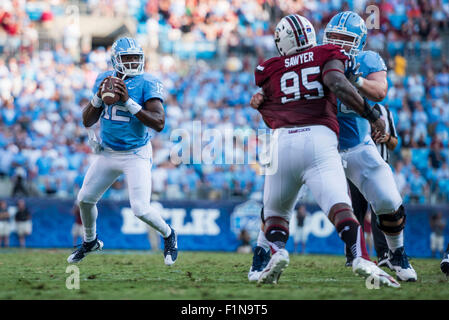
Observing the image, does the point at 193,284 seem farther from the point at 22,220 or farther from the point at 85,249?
the point at 22,220

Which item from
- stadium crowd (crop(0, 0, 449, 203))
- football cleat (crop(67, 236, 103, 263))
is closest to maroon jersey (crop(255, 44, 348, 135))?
football cleat (crop(67, 236, 103, 263))

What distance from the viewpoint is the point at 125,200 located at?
14.8 metres

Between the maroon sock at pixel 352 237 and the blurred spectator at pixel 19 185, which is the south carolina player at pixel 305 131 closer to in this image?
the maroon sock at pixel 352 237

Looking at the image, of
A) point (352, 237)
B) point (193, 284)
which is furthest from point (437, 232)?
point (352, 237)

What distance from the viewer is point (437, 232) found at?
45.7ft

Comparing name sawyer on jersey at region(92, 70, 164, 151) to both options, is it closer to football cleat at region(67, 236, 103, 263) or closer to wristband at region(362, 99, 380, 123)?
football cleat at region(67, 236, 103, 263)

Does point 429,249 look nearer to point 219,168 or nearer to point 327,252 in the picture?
point 327,252

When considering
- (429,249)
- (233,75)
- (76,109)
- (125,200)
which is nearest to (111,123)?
(125,200)

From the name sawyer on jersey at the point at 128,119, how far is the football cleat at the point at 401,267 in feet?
9.25

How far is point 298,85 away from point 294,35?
42 centimetres

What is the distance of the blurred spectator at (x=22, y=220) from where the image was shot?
14531 millimetres

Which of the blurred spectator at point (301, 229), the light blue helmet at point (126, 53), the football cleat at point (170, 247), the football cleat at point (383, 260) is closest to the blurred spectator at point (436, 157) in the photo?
the blurred spectator at point (301, 229)

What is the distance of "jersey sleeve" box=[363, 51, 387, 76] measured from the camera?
6.26m

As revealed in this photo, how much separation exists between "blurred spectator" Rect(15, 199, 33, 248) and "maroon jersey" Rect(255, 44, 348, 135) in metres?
10.1
